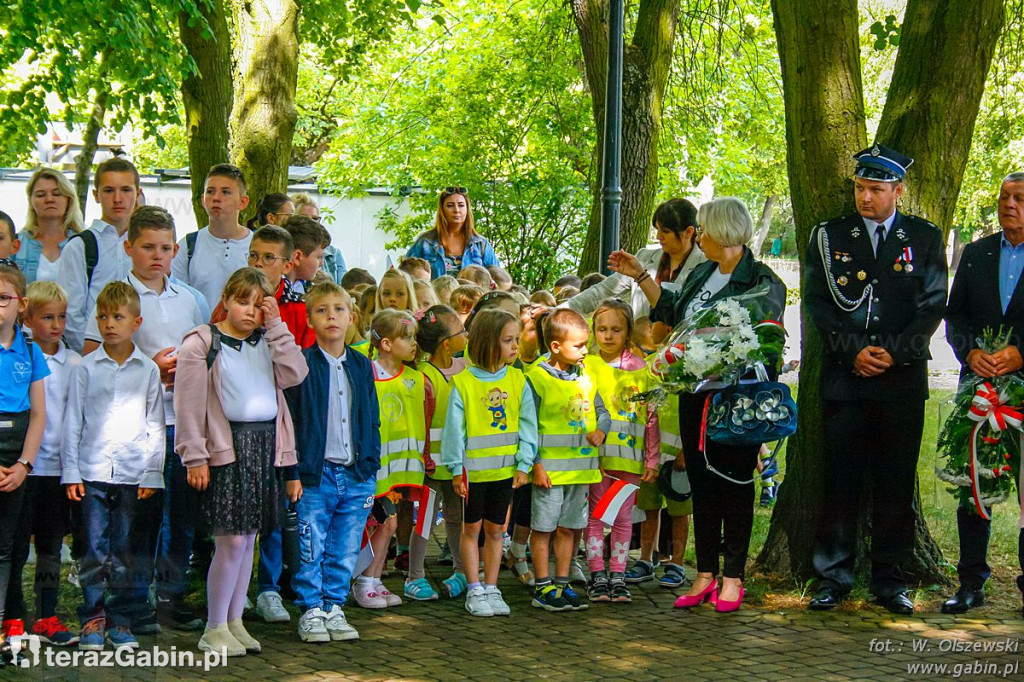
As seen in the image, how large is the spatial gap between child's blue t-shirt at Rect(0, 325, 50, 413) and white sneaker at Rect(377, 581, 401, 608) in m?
2.22

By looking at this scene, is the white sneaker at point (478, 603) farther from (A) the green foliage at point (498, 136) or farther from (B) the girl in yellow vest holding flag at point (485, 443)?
(A) the green foliage at point (498, 136)

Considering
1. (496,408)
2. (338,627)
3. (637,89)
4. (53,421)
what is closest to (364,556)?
(338,627)

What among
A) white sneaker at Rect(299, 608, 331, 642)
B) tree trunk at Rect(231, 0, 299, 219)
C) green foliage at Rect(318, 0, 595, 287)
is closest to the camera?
white sneaker at Rect(299, 608, 331, 642)

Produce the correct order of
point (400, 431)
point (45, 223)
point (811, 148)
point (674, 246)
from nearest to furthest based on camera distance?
point (400, 431) → point (45, 223) → point (811, 148) → point (674, 246)

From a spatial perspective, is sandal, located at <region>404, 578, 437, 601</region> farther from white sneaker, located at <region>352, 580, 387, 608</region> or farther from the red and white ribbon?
the red and white ribbon

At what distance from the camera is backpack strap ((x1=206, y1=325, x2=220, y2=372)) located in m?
6.01

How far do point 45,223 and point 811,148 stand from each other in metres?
4.48

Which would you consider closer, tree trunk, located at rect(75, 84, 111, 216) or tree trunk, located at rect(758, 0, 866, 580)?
tree trunk, located at rect(758, 0, 866, 580)

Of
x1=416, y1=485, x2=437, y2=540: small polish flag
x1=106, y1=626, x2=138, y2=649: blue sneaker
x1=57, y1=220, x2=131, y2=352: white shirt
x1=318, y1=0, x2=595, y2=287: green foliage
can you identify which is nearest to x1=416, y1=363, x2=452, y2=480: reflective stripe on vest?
x1=416, y1=485, x2=437, y2=540: small polish flag

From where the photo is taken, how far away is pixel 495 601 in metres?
7.02

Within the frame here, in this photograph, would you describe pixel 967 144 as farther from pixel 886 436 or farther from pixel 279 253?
pixel 279 253

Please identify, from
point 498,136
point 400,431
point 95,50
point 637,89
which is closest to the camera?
point 400,431

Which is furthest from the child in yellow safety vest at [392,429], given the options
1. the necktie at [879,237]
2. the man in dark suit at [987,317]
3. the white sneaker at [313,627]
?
the man in dark suit at [987,317]

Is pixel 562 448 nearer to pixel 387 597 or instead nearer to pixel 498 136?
pixel 387 597
